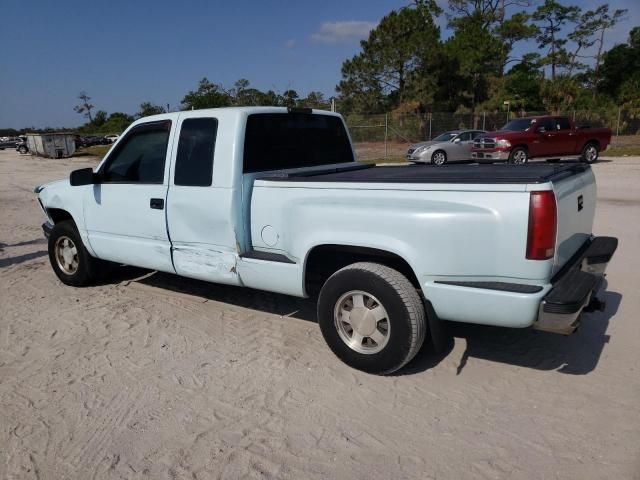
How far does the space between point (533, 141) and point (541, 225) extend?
16.0 meters

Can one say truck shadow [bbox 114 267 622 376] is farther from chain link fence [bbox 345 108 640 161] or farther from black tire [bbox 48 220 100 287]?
chain link fence [bbox 345 108 640 161]

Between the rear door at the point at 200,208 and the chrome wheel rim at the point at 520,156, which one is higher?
the rear door at the point at 200,208

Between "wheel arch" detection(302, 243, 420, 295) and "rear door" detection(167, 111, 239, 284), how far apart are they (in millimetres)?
609

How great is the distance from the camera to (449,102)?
130ft

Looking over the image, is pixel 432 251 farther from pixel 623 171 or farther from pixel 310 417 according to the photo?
pixel 623 171

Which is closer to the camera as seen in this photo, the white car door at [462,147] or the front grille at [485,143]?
the front grille at [485,143]

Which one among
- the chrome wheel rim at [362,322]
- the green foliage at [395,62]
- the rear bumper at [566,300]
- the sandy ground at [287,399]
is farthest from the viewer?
the green foliage at [395,62]

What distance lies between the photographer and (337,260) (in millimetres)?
4105

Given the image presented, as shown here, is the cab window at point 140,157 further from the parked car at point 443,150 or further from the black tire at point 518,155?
the parked car at point 443,150

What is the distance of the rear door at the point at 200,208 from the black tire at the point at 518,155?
14.8 m

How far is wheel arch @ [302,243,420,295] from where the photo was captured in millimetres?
3615

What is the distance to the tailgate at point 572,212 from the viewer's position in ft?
10.3

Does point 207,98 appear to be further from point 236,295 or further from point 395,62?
point 236,295

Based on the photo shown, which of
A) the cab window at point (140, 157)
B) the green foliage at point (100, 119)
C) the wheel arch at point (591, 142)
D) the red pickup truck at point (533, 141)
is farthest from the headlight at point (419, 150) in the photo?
the green foliage at point (100, 119)
